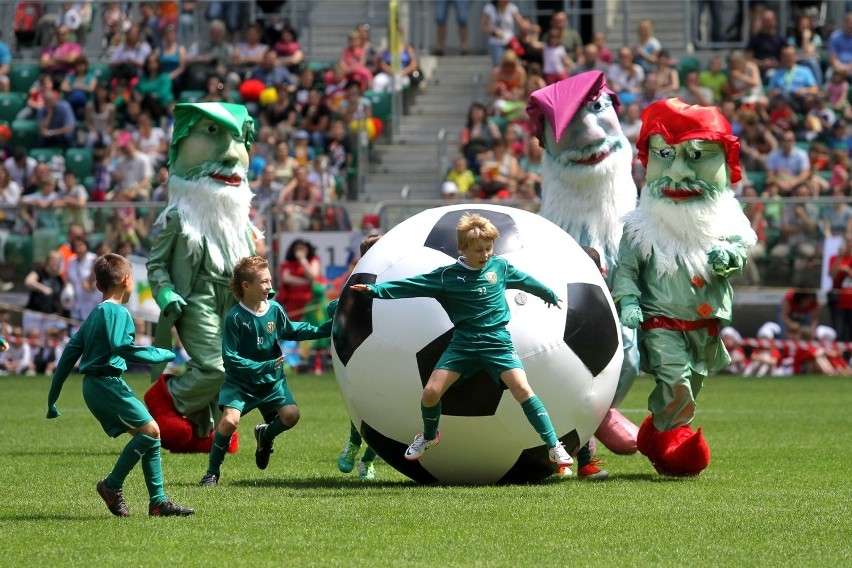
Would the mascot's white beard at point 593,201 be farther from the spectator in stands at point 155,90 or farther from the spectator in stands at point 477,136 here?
the spectator in stands at point 155,90

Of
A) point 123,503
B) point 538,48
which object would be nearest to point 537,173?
point 538,48

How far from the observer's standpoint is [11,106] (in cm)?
2411

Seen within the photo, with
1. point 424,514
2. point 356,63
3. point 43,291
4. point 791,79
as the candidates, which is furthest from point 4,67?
point 424,514

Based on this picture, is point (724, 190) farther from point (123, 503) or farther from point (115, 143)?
point (115, 143)

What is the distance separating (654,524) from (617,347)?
1.67m

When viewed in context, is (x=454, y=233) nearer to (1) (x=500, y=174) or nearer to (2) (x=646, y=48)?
(1) (x=500, y=174)

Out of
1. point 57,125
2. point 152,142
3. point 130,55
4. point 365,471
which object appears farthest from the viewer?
point 130,55

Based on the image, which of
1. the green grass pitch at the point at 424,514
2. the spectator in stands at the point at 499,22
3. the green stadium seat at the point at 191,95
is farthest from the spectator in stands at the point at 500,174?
the green grass pitch at the point at 424,514

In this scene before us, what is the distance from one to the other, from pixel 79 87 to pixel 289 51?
3405 mm

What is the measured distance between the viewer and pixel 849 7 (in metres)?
23.1

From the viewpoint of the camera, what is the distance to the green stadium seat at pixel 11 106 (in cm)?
2406

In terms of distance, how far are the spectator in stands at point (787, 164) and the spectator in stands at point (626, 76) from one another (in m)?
2.40

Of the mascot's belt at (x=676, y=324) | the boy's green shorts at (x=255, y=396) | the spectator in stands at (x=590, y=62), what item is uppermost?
the spectator in stands at (x=590, y=62)

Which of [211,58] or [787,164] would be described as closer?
[787,164]
